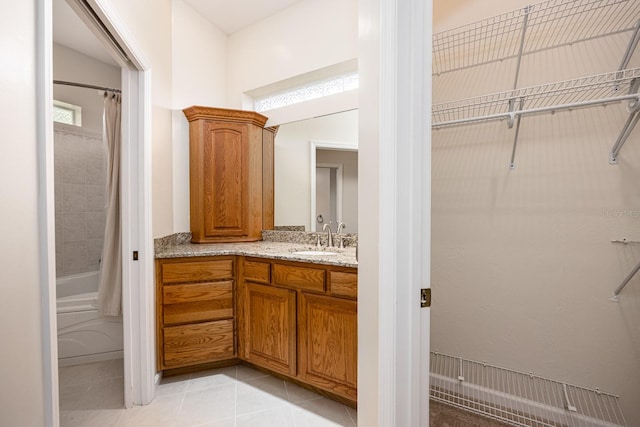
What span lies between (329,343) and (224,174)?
5.49ft

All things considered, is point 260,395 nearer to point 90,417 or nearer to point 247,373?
point 247,373

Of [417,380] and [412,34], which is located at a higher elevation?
[412,34]

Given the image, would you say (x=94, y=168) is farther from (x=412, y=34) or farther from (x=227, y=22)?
(x=412, y=34)

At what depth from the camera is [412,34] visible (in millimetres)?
858

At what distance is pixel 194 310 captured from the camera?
2.21 m

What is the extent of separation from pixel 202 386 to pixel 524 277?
2141 mm

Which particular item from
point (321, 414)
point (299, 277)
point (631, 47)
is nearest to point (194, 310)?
point (299, 277)

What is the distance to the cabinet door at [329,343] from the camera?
69.6 inches

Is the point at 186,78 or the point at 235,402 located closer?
the point at 235,402

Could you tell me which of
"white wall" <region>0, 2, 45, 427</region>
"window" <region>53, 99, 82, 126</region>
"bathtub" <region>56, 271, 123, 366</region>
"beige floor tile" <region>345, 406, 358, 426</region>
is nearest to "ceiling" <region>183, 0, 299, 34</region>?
"window" <region>53, 99, 82, 126</region>

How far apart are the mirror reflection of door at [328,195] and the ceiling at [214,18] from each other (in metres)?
1.49

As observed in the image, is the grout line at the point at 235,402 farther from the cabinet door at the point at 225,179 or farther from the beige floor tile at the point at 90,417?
the cabinet door at the point at 225,179

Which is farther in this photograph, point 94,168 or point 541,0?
point 94,168

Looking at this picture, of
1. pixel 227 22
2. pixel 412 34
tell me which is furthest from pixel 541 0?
pixel 227 22
